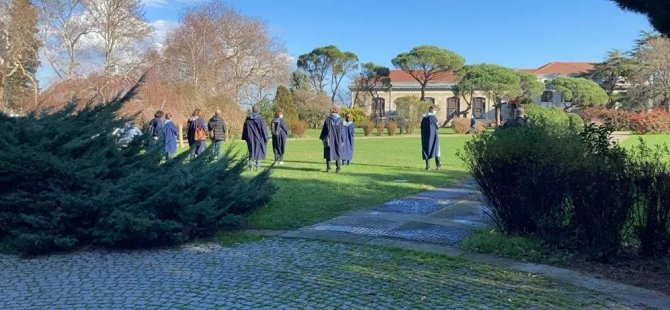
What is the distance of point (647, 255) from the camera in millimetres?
6016

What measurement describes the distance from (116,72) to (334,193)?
3161 cm

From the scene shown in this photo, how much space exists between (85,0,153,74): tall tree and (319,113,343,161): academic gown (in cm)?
2642

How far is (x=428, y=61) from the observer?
7231 cm

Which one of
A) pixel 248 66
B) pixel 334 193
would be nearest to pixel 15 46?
pixel 248 66

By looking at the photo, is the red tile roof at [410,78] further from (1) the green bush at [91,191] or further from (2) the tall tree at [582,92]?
(1) the green bush at [91,191]

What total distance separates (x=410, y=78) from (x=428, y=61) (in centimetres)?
1246

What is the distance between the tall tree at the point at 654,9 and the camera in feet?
16.2

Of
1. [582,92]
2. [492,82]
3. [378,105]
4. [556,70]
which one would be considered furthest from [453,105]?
[582,92]

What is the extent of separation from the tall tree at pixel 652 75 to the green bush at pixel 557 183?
5641cm

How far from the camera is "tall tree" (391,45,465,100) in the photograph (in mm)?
70938

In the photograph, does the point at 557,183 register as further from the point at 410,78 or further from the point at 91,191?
the point at 410,78

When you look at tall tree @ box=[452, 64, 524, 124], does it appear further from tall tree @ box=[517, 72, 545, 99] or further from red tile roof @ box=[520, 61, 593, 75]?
red tile roof @ box=[520, 61, 593, 75]

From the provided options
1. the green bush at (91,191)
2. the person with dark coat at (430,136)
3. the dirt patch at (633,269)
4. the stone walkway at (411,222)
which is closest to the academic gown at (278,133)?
the person with dark coat at (430,136)

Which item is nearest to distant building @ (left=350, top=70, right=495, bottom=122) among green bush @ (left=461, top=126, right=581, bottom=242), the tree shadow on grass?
the tree shadow on grass
